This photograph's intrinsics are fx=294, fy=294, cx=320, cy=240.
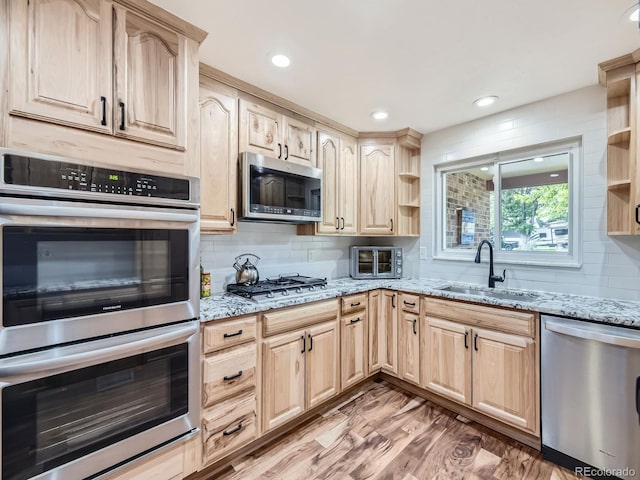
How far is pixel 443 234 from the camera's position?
10.3ft

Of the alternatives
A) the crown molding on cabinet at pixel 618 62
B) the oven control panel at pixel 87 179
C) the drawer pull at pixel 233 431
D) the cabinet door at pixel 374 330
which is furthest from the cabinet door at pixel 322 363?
the crown molding on cabinet at pixel 618 62

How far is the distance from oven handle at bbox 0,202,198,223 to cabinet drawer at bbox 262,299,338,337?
83 cm

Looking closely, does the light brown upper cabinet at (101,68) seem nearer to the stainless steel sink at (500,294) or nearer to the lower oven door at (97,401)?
the lower oven door at (97,401)

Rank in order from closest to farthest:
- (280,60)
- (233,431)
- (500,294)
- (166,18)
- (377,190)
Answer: (166,18) → (233,431) → (280,60) → (500,294) → (377,190)

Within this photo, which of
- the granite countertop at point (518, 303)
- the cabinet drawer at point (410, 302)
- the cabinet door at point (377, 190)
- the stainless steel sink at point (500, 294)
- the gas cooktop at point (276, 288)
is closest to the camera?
the granite countertop at point (518, 303)

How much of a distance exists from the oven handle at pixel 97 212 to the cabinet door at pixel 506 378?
83.2 inches

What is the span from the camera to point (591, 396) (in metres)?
1.66

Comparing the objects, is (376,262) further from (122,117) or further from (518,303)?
(122,117)

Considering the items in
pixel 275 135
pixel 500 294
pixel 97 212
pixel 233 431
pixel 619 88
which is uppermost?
pixel 619 88

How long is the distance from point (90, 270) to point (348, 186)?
2.23 m

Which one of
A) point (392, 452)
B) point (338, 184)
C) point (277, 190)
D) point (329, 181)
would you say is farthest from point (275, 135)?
point (392, 452)

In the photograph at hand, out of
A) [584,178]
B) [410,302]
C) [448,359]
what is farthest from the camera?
[410,302]

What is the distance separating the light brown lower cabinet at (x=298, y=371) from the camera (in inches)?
75.3

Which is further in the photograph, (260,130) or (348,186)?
(348,186)
